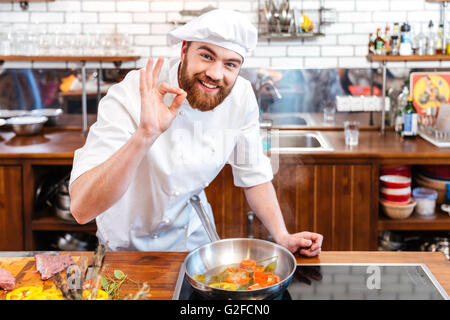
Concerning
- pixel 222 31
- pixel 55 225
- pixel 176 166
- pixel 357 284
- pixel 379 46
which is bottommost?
pixel 55 225

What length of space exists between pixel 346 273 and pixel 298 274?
0.15 meters

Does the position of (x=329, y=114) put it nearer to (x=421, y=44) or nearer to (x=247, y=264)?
(x=421, y=44)

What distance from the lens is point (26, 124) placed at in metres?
3.88

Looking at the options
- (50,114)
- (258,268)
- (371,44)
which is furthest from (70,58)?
(258,268)

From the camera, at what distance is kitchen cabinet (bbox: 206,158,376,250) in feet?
11.3

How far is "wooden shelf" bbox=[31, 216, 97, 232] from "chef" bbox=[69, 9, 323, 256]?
4.32ft

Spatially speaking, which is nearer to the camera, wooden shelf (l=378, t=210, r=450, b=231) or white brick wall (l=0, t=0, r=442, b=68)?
wooden shelf (l=378, t=210, r=450, b=231)

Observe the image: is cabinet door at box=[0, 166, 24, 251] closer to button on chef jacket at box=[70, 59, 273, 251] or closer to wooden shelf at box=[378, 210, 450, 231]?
button on chef jacket at box=[70, 59, 273, 251]

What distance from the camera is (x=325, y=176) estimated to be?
3.44 meters

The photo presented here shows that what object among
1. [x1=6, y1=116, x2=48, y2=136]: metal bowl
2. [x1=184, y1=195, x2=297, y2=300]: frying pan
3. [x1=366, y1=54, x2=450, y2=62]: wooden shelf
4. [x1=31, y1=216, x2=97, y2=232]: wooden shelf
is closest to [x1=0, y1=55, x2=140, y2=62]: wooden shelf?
[x1=6, y1=116, x2=48, y2=136]: metal bowl

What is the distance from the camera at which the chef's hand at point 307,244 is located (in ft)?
5.83

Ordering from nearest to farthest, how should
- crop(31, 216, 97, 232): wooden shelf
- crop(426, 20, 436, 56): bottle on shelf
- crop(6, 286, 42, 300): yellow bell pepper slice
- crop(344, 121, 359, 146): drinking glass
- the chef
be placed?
1. crop(6, 286, 42, 300): yellow bell pepper slice
2. the chef
3. crop(31, 216, 97, 232): wooden shelf
4. crop(344, 121, 359, 146): drinking glass
5. crop(426, 20, 436, 56): bottle on shelf

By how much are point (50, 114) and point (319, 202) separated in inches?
83.4

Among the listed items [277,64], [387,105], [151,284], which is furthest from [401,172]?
[151,284]
